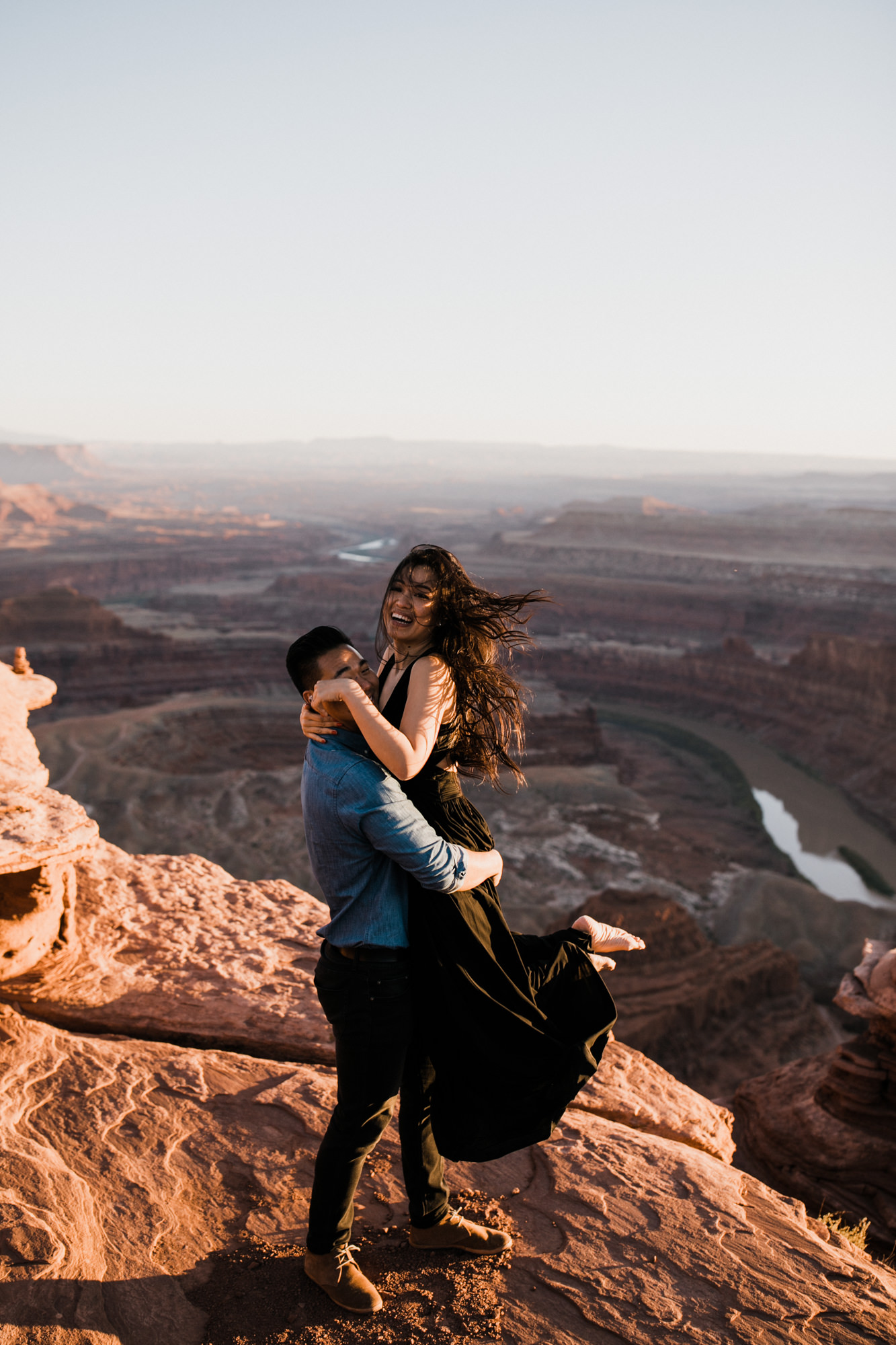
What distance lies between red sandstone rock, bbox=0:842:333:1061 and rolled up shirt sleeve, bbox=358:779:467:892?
7.00 feet

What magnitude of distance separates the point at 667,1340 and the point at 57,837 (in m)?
3.28

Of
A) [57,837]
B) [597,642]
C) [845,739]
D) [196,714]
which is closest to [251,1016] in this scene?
[57,837]

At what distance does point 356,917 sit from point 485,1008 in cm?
47

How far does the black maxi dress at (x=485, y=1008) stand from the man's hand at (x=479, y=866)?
1.7 inches

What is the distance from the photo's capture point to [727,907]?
1892 cm

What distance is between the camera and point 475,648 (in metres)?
2.46

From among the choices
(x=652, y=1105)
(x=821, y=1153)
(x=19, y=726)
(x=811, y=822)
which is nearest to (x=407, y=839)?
(x=652, y=1105)

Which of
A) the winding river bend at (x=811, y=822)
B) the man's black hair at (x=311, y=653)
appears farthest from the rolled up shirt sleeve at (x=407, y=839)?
the winding river bend at (x=811, y=822)

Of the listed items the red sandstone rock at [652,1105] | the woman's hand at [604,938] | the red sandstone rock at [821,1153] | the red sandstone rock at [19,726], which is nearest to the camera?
the woman's hand at [604,938]

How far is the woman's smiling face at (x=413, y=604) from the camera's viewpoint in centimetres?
236

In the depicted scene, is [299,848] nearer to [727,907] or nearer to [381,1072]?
[727,907]

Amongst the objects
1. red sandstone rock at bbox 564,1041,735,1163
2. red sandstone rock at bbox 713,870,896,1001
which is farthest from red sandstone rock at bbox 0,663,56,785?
red sandstone rock at bbox 713,870,896,1001

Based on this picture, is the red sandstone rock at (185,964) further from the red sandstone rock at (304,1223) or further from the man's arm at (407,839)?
the man's arm at (407,839)

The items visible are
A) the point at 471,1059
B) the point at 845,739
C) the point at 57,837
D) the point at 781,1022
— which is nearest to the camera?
the point at 471,1059
